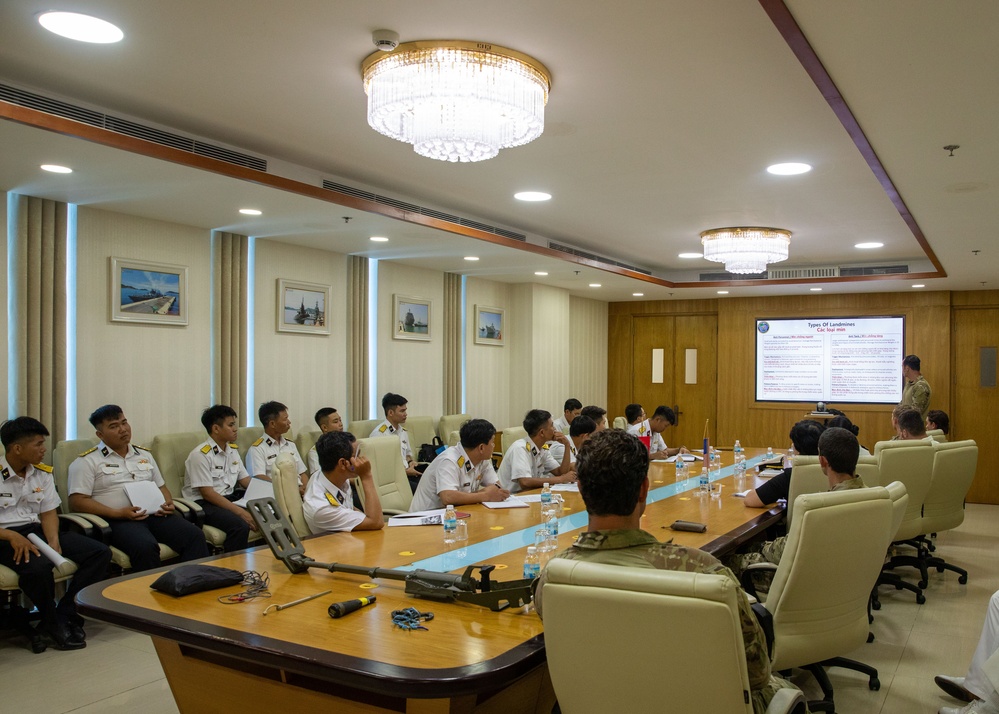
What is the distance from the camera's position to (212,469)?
540 centimetres

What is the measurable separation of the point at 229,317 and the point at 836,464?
458 centimetres

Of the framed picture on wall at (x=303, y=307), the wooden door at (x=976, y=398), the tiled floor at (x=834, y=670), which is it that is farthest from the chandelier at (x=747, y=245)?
the wooden door at (x=976, y=398)

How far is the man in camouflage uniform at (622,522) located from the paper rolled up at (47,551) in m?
3.16

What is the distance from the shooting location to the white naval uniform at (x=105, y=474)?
15.4 ft

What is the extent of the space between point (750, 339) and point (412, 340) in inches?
205

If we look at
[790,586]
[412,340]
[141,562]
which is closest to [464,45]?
[790,586]

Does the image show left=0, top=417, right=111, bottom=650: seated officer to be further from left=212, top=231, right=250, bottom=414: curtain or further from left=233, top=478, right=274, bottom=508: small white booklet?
left=212, top=231, right=250, bottom=414: curtain

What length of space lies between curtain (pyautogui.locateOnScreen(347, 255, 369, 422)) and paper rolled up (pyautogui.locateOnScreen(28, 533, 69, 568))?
3.34 m

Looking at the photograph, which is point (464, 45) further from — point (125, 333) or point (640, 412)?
point (640, 412)

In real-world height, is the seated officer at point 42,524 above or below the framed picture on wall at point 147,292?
below

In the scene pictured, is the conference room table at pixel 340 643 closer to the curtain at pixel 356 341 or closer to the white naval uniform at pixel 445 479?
the white naval uniform at pixel 445 479

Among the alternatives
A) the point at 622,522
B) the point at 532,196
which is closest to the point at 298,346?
the point at 532,196

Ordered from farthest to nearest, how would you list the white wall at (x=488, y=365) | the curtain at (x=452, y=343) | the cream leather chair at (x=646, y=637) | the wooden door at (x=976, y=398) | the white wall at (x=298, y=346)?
the wooden door at (x=976, y=398) → the white wall at (x=488, y=365) → the curtain at (x=452, y=343) → the white wall at (x=298, y=346) → the cream leather chair at (x=646, y=637)

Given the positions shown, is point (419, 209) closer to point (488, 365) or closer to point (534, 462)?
point (534, 462)
